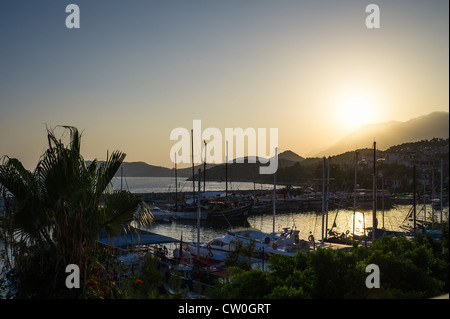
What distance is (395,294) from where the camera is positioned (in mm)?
5438

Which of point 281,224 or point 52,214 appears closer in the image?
point 52,214

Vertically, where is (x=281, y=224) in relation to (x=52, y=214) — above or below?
below

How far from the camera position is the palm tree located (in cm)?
495

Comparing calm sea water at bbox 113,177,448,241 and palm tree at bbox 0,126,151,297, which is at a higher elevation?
palm tree at bbox 0,126,151,297

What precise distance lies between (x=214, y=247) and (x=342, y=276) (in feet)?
65.3

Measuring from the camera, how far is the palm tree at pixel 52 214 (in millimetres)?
4949

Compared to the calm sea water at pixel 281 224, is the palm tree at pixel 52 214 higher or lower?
higher

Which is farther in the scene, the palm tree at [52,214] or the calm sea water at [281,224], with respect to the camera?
the calm sea water at [281,224]

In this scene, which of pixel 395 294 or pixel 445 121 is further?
pixel 395 294

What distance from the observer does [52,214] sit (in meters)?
5.30

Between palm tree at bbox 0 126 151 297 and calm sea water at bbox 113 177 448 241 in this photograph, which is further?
calm sea water at bbox 113 177 448 241

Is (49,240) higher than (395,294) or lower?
higher
